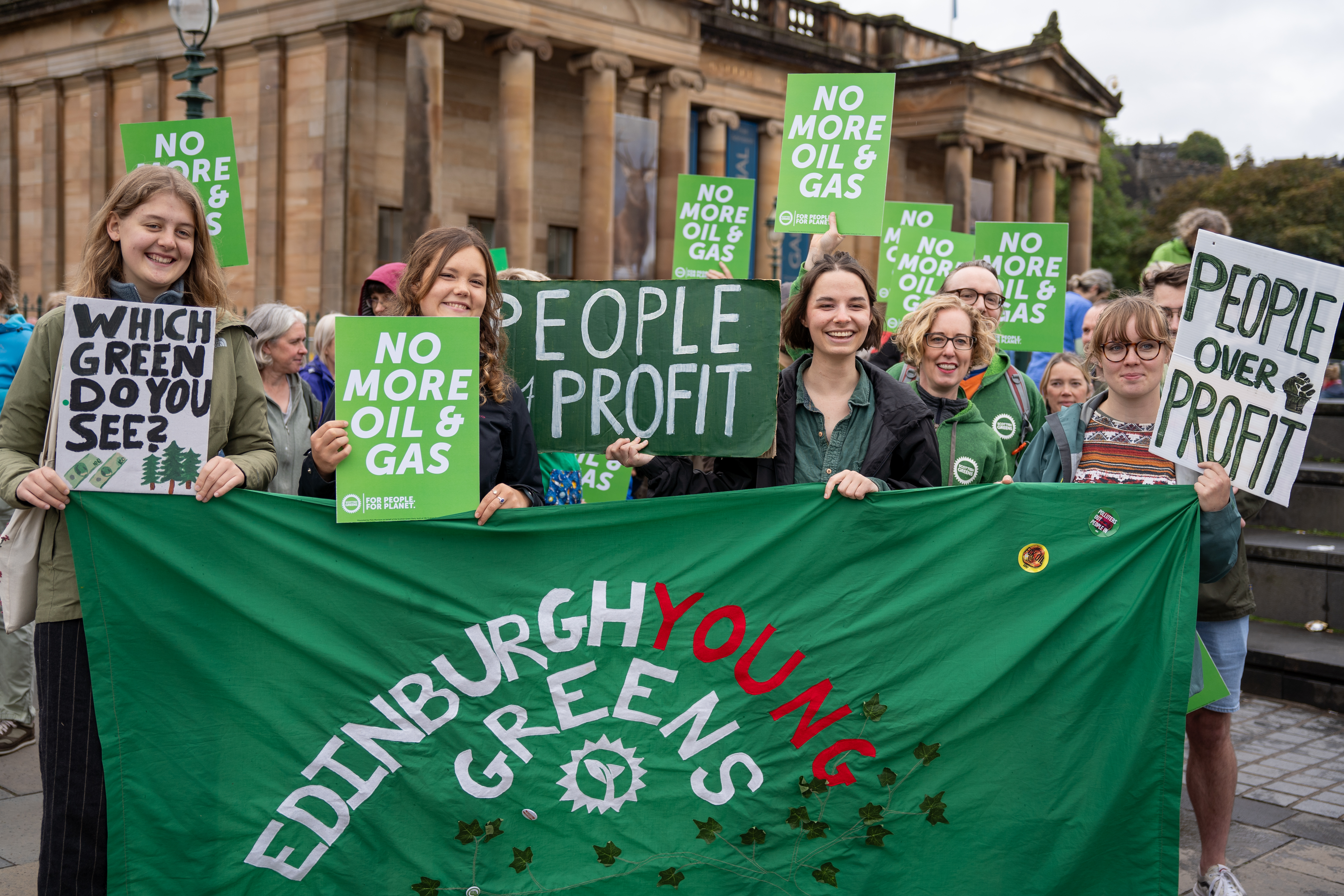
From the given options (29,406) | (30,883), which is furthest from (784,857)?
(30,883)

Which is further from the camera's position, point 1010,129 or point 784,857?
point 1010,129

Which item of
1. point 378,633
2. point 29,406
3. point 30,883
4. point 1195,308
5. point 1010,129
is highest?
point 1010,129

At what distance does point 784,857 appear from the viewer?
146 inches

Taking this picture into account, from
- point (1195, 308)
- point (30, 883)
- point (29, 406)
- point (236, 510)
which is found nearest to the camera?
point (29, 406)

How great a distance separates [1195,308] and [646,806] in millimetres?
2449

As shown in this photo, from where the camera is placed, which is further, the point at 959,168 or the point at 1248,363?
the point at 959,168

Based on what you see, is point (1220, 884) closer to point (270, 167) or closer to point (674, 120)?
point (270, 167)

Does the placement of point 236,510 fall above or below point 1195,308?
below

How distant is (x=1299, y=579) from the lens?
8945mm

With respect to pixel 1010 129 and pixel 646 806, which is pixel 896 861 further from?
pixel 1010 129

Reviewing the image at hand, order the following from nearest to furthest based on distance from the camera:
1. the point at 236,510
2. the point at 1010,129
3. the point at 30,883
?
the point at 236,510 → the point at 30,883 → the point at 1010,129

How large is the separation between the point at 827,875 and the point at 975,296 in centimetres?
325

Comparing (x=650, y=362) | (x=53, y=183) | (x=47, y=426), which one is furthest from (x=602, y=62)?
(x=47, y=426)

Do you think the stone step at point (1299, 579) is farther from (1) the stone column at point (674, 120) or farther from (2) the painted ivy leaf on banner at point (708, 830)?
(1) the stone column at point (674, 120)
